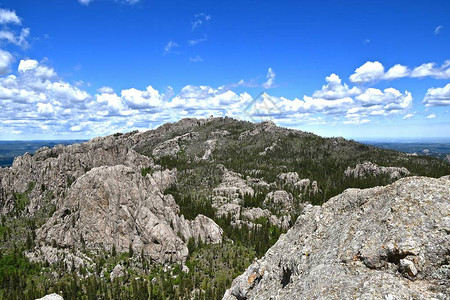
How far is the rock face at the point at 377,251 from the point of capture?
1711 centimetres

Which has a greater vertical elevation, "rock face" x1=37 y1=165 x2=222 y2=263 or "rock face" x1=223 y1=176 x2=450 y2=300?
"rock face" x1=223 y1=176 x2=450 y2=300

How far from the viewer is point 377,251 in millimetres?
19203

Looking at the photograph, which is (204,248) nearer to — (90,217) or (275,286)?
(90,217)

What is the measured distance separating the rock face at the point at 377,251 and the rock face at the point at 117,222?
12941cm

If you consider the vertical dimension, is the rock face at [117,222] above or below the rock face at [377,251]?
below

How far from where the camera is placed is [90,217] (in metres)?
153

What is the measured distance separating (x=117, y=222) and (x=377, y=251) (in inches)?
6111

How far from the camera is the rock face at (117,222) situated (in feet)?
482

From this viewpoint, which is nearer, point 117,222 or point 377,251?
point 377,251

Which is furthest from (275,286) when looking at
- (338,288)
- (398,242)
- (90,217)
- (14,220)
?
(14,220)

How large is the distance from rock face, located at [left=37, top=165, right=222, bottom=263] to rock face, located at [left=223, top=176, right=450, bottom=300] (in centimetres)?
12941

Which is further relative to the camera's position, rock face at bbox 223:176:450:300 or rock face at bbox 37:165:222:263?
rock face at bbox 37:165:222:263

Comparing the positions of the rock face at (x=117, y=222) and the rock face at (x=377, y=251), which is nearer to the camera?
the rock face at (x=377, y=251)

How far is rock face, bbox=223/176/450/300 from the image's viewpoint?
17109 mm
